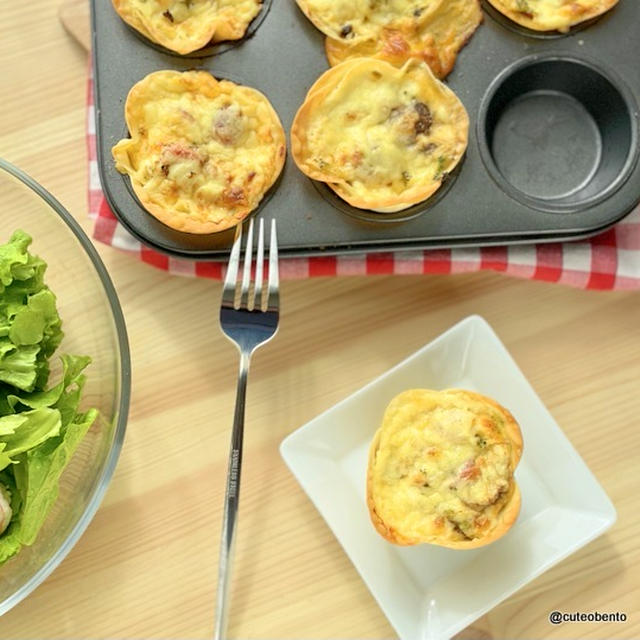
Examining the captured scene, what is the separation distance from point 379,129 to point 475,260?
37 cm

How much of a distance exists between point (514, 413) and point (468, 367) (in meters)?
0.15

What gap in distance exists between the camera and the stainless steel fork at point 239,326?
194 cm

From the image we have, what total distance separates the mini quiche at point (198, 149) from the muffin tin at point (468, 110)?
49 mm

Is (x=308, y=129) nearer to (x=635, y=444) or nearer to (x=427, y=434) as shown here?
(x=427, y=434)

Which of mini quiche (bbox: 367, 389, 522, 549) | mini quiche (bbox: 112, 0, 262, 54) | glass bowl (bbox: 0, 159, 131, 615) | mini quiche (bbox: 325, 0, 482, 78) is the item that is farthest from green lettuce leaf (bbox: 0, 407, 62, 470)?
mini quiche (bbox: 325, 0, 482, 78)

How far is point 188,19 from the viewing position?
203cm

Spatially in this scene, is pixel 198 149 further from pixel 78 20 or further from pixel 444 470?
pixel 444 470

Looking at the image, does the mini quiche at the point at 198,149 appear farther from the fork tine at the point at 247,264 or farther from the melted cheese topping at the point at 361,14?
the melted cheese topping at the point at 361,14

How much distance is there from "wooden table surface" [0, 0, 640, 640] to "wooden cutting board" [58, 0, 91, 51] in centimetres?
4

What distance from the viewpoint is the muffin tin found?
1.96m

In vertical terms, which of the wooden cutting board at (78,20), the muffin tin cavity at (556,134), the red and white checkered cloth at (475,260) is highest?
the wooden cutting board at (78,20)

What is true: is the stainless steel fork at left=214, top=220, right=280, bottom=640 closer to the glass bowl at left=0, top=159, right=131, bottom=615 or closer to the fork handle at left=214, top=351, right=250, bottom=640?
the fork handle at left=214, top=351, right=250, bottom=640

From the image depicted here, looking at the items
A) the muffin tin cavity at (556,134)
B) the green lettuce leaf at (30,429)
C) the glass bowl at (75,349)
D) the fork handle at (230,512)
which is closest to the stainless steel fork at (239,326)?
the fork handle at (230,512)

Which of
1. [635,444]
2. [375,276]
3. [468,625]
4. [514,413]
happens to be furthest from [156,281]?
[635,444]
